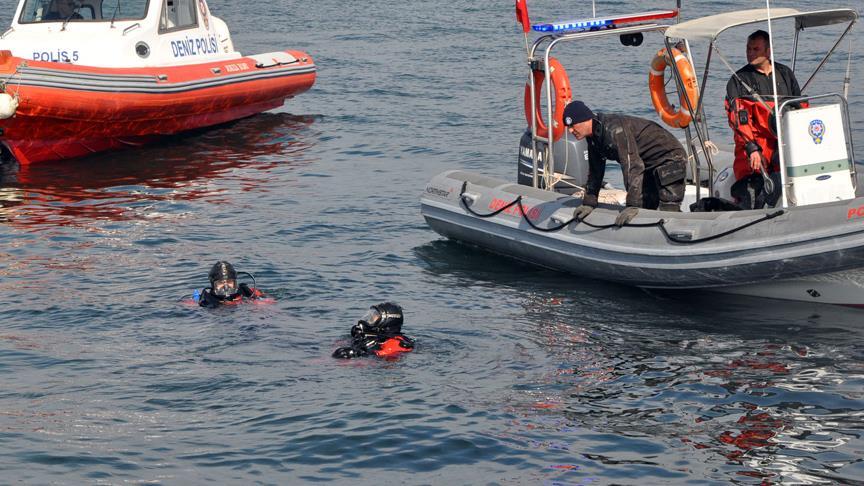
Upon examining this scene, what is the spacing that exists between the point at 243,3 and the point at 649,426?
1067 inches

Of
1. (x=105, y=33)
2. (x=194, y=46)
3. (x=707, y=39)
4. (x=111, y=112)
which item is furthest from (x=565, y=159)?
(x=194, y=46)

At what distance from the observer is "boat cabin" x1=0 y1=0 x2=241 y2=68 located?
16500mm

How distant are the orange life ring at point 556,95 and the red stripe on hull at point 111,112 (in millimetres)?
6708

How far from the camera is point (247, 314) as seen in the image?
32.0ft

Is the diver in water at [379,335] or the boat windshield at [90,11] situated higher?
the boat windshield at [90,11]

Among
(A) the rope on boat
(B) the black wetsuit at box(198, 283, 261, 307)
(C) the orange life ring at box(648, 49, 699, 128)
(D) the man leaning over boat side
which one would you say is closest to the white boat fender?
(B) the black wetsuit at box(198, 283, 261, 307)

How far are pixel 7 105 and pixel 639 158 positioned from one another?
8.33 m

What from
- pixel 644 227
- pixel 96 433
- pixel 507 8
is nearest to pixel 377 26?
pixel 507 8

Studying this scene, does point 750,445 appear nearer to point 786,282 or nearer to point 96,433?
point 786,282

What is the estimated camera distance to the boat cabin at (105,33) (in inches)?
650

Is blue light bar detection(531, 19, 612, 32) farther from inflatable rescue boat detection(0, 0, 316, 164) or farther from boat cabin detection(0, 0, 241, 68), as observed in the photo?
boat cabin detection(0, 0, 241, 68)

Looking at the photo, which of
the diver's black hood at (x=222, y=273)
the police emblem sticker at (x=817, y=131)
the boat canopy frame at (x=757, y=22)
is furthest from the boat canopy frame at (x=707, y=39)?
the diver's black hood at (x=222, y=273)

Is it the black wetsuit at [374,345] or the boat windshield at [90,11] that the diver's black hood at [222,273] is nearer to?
the black wetsuit at [374,345]

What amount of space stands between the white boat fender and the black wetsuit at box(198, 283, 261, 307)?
18.9ft
